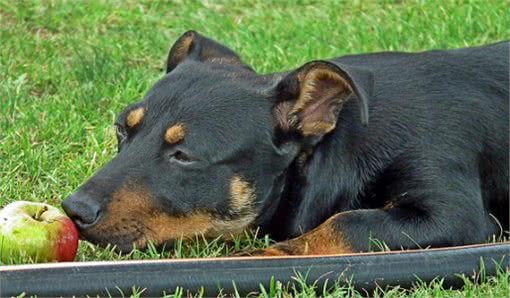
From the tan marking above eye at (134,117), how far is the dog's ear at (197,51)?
73 centimetres

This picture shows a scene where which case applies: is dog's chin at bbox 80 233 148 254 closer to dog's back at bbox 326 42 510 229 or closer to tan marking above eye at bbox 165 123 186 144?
tan marking above eye at bbox 165 123 186 144

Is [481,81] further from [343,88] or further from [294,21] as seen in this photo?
[294,21]

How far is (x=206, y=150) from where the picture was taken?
544cm

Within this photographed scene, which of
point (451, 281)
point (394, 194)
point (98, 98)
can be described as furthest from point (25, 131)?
point (451, 281)

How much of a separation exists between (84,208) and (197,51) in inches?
54.2

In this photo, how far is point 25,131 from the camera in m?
7.08

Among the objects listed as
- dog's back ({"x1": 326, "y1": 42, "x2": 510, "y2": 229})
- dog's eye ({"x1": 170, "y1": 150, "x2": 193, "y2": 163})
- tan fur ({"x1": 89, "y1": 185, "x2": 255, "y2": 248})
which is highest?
A: dog's back ({"x1": 326, "y1": 42, "x2": 510, "y2": 229})

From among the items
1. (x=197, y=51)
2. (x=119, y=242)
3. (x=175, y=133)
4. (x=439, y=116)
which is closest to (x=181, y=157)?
(x=175, y=133)

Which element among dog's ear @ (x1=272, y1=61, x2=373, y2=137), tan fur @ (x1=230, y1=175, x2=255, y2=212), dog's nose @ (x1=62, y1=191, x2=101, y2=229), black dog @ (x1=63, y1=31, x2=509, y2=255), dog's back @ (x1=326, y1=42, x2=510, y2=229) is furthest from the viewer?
dog's back @ (x1=326, y1=42, x2=510, y2=229)

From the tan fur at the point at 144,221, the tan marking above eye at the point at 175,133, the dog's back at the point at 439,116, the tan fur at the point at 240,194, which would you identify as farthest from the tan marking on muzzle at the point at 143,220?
the dog's back at the point at 439,116

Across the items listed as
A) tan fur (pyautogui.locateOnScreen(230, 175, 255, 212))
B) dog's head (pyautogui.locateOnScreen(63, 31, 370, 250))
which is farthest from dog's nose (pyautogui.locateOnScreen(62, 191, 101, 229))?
tan fur (pyautogui.locateOnScreen(230, 175, 255, 212))

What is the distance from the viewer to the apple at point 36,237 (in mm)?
5172

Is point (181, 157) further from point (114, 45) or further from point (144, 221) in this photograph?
point (114, 45)

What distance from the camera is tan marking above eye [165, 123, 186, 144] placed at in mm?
5422
